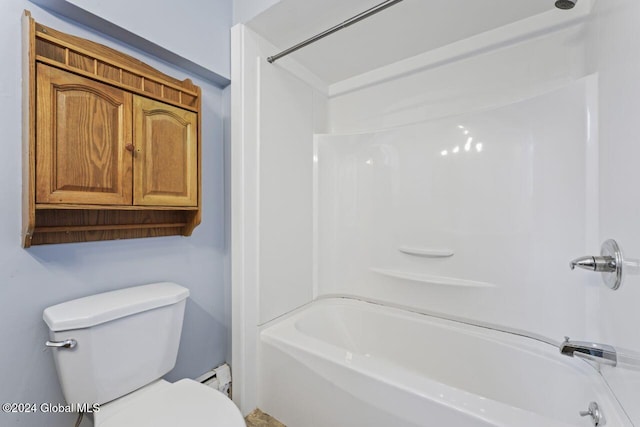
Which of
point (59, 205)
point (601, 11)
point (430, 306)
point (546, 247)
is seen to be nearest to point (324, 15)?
point (601, 11)

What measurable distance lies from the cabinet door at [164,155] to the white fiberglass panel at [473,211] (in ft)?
3.09

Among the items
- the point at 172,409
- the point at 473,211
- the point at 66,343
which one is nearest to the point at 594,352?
the point at 473,211

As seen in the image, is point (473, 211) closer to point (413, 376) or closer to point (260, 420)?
point (413, 376)

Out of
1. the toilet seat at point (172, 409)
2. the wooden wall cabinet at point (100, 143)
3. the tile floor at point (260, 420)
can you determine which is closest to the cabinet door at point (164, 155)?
the wooden wall cabinet at point (100, 143)

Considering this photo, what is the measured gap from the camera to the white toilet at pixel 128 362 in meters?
0.92

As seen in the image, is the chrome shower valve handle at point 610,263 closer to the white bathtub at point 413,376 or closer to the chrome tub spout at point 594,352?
the chrome tub spout at point 594,352

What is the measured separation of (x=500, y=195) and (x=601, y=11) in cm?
82

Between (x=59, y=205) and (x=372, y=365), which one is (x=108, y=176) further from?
(x=372, y=365)

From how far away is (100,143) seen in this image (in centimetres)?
101

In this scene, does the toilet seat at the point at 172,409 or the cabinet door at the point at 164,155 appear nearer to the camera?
the toilet seat at the point at 172,409

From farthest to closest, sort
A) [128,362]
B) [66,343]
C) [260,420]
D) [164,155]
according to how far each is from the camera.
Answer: [260,420], [164,155], [128,362], [66,343]

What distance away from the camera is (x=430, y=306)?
170cm

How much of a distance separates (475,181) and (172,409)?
172 centimetres

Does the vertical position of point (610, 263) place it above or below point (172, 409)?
above
